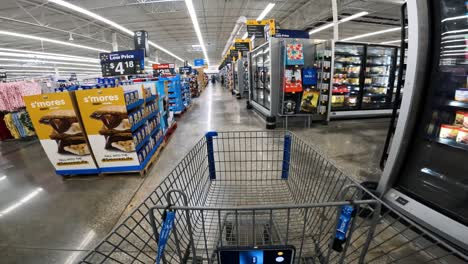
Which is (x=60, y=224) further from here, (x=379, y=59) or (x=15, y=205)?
(x=379, y=59)

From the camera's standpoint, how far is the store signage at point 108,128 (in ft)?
8.63

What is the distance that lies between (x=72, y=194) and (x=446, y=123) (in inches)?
169

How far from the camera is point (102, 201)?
2453mm

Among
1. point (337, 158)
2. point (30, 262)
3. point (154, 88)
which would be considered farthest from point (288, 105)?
point (30, 262)

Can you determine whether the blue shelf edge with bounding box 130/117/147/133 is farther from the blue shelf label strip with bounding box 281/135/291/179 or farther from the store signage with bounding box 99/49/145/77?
the store signage with bounding box 99/49/145/77

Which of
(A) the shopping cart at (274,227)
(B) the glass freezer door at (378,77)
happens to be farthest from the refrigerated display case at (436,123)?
(B) the glass freezer door at (378,77)

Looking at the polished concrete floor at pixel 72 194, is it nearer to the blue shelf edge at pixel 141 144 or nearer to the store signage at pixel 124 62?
the blue shelf edge at pixel 141 144

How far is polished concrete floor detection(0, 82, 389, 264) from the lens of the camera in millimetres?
1860

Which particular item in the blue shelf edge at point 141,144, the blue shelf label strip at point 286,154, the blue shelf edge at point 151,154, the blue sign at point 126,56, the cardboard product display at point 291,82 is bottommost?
the blue shelf edge at point 151,154

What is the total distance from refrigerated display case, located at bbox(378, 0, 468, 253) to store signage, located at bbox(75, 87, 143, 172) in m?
3.22

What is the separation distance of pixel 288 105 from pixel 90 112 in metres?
4.15

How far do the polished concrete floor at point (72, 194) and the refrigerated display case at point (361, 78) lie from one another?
134 centimetres

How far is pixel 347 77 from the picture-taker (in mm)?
6172

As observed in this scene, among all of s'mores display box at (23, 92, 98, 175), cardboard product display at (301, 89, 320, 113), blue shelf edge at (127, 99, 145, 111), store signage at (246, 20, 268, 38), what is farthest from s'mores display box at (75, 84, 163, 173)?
store signage at (246, 20, 268, 38)
